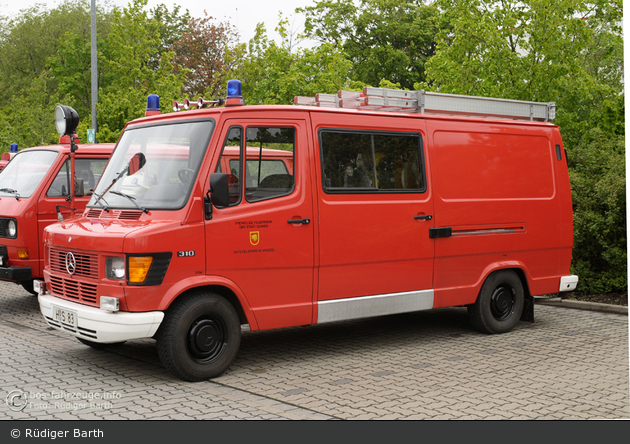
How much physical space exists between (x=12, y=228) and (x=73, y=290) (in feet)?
12.5

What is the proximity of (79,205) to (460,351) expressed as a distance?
232 inches

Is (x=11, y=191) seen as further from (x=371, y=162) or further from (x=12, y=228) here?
(x=371, y=162)

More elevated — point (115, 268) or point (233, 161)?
point (233, 161)

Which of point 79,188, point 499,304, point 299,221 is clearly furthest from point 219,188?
point 79,188

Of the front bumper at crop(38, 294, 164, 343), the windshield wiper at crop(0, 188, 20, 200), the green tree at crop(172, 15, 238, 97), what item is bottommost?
the front bumper at crop(38, 294, 164, 343)

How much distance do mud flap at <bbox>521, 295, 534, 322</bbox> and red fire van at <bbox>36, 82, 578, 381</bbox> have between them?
208mm

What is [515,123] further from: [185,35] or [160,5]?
[160,5]

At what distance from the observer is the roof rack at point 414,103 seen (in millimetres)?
8062

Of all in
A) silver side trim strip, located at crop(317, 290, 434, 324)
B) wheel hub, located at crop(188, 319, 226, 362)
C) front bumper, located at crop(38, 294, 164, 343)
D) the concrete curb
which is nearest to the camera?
front bumper, located at crop(38, 294, 164, 343)

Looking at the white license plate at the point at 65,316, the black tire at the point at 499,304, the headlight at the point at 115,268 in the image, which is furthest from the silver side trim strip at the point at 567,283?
the white license plate at the point at 65,316

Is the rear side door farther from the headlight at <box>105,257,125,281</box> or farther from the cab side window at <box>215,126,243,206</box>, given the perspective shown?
the headlight at <box>105,257,125,281</box>

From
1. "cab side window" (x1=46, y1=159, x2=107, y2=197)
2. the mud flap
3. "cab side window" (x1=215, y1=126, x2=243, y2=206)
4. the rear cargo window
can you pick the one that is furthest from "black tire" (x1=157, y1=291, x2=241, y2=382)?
Answer: "cab side window" (x1=46, y1=159, x2=107, y2=197)

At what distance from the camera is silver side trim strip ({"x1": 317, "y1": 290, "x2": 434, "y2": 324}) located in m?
7.24

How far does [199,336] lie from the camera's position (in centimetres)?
639
